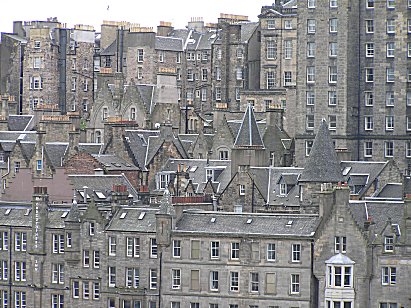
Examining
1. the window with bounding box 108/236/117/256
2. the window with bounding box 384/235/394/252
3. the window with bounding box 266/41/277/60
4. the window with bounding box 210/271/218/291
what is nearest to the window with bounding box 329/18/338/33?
the window with bounding box 266/41/277/60

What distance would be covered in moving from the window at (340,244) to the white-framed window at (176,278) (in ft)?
33.2

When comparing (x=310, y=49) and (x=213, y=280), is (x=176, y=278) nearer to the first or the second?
(x=213, y=280)

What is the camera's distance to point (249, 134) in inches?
5094

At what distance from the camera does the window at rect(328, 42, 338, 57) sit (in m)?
138

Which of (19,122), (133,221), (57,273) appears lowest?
(57,273)

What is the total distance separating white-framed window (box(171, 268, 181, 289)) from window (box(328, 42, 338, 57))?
33857 mm

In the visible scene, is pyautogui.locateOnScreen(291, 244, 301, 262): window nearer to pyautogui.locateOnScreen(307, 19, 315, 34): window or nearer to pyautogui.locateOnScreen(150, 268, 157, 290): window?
pyautogui.locateOnScreen(150, 268, 157, 290): window

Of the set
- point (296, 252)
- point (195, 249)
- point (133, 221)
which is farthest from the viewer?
point (133, 221)

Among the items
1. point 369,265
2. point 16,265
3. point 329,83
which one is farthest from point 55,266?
point 329,83

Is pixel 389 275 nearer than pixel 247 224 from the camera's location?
Yes

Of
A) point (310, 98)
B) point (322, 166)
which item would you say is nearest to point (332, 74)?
point (310, 98)

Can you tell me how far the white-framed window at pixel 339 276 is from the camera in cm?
10519

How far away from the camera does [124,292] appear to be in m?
112

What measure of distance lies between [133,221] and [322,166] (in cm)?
1518
